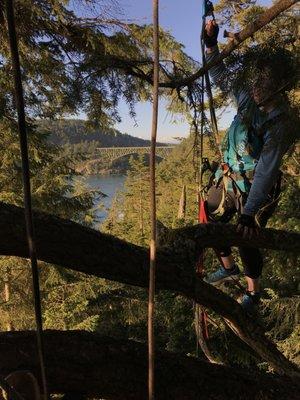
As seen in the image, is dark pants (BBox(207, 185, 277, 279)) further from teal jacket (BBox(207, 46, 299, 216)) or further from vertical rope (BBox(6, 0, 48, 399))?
vertical rope (BBox(6, 0, 48, 399))

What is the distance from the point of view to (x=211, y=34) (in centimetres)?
312

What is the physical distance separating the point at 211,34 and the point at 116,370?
2.22 meters

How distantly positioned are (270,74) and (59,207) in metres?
10.7

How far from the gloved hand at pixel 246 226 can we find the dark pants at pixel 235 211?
0.22 m

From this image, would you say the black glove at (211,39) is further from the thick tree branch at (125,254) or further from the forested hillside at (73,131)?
the thick tree branch at (125,254)

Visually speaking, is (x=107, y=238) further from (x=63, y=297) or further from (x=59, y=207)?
(x=63, y=297)

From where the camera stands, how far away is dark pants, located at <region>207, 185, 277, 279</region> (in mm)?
3494

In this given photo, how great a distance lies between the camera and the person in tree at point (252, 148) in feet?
7.27

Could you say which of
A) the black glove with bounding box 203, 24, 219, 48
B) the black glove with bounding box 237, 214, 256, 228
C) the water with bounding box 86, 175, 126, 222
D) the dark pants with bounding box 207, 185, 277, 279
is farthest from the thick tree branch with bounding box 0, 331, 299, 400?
the water with bounding box 86, 175, 126, 222

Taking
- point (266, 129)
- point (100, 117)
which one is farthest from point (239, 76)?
point (100, 117)

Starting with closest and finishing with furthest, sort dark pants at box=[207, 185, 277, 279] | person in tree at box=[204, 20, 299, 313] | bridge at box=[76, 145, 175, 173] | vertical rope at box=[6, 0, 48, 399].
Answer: vertical rope at box=[6, 0, 48, 399] → person in tree at box=[204, 20, 299, 313] → dark pants at box=[207, 185, 277, 279] → bridge at box=[76, 145, 175, 173]

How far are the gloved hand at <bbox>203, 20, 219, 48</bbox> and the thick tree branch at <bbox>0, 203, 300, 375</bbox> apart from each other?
1.24 m

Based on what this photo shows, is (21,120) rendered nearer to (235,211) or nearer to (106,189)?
(235,211)

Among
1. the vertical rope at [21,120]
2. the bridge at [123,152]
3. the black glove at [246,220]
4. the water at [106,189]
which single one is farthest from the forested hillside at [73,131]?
the water at [106,189]
